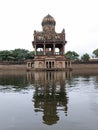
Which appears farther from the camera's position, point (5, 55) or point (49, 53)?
point (5, 55)

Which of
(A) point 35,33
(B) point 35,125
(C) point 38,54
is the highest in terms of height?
(A) point 35,33

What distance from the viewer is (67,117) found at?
13.5 m

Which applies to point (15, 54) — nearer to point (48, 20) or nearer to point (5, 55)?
point (5, 55)

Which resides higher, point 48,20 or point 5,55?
point 48,20

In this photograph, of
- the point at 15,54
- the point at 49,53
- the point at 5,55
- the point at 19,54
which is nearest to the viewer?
the point at 49,53

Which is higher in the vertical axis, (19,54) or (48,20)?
(48,20)

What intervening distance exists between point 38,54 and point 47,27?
10.8m

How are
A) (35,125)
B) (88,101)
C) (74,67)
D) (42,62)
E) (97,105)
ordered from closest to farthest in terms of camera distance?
1. (35,125)
2. (97,105)
3. (88,101)
4. (42,62)
5. (74,67)

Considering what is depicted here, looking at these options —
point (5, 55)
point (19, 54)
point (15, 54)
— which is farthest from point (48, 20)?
point (15, 54)

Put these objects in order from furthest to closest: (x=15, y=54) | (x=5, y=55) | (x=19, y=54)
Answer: (x=15, y=54) < (x=19, y=54) < (x=5, y=55)

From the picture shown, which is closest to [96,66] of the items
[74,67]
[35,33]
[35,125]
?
[74,67]

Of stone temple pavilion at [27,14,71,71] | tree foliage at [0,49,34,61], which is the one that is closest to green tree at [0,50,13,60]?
tree foliage at [0,49,34,61]

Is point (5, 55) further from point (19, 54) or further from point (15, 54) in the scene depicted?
point (19, 54)

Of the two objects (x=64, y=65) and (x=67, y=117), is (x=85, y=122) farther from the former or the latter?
(x=64, y=65)
